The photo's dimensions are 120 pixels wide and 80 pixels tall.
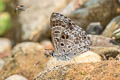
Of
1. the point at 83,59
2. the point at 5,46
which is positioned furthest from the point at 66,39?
the point at 5,46

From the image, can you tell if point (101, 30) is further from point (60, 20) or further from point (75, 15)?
point (60, 20)

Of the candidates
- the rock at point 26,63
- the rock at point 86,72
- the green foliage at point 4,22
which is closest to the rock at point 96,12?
the rock at point 26,63

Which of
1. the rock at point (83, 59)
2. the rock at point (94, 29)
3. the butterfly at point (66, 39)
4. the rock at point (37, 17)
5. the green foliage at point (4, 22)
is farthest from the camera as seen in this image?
the green foliage at point (4, 22)

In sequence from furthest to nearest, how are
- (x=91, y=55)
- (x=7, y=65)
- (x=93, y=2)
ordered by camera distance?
(x=93, y=2), (x=7, y=65), (x=91, y=55)

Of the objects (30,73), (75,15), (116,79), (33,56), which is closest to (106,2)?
(75,15)

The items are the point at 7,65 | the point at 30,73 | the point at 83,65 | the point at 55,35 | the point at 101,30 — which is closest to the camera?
the point at 83,65

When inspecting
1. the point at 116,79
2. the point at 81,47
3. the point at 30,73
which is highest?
the point at 81,47

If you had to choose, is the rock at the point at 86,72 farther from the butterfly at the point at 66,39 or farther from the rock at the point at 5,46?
the rock at the point at 5,46
